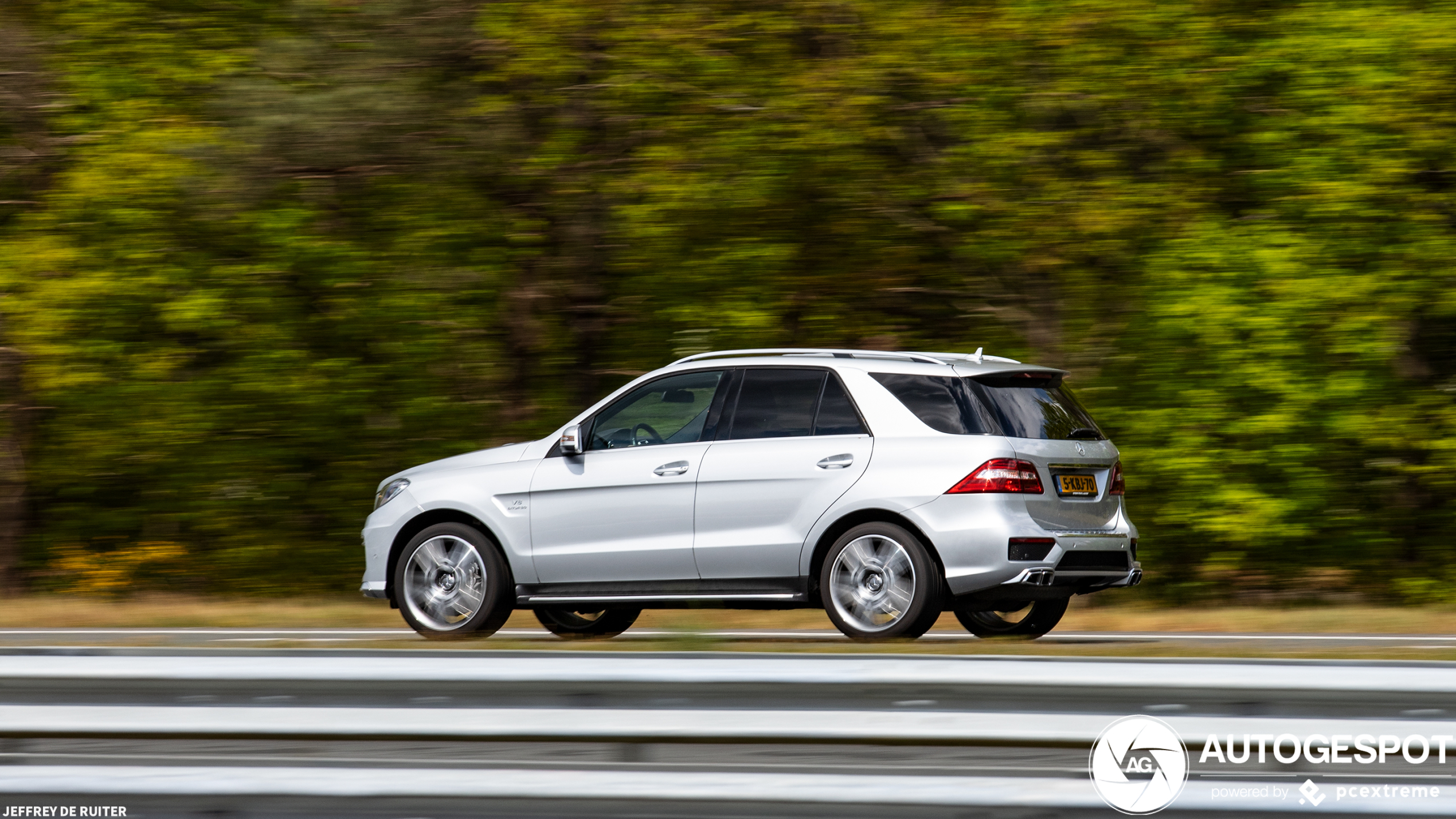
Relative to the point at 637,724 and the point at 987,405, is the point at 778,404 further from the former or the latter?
the point at 637,724

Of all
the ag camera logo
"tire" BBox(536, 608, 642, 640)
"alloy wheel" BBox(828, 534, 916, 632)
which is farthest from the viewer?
"tire" BBox(536, 608, 642, 640)

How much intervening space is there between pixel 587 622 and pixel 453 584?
1313 millimetres

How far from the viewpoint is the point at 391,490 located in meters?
10.4

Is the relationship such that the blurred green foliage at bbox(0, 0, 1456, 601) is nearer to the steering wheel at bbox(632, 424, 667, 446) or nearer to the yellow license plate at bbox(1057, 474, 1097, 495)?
the steering wheel at bbox(632, 424, 667, 446)

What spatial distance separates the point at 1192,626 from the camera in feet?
41.0

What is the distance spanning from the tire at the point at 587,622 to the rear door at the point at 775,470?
5.38ft

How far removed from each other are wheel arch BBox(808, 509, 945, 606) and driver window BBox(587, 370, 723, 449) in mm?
1008

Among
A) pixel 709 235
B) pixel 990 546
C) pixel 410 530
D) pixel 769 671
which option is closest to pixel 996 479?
pixel 990 546

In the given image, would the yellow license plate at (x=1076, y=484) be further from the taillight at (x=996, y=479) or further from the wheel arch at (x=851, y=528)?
the wheel arch at (x=851, y=528)

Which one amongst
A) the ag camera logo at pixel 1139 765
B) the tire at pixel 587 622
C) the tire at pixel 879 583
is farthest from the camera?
the tire at pixel 587 622

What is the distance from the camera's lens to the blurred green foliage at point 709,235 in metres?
15.2

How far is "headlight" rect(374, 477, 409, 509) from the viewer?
33.9 feet

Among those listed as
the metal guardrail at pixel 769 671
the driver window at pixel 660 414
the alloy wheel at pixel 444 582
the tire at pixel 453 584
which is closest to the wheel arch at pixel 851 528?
the driver window at pixel 660 414

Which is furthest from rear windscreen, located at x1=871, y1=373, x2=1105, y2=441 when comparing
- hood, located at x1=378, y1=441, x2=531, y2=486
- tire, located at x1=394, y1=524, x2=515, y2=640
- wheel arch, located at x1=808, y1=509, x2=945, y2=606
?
tire, located at x1=394, y1=524, x2=515, y2=640
